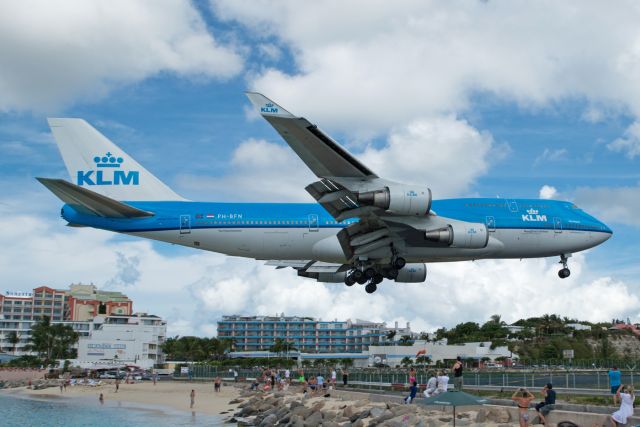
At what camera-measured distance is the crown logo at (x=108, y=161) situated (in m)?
37.2

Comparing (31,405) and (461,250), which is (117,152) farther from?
(31,405)

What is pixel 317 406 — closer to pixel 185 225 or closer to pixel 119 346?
pixel 185 225

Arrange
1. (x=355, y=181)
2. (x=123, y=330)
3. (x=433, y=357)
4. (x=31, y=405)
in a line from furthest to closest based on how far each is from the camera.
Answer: (x=123, y=330) < (x=433, y=357) < (x=31, y=405) < (x=355, y=181)

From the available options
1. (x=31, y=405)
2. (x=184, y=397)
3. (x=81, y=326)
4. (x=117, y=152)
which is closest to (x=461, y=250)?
(x=117, y=152)

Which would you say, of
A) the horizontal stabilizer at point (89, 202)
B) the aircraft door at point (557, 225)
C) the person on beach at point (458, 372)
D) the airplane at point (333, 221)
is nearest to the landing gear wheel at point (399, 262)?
the airplane at point (333, 221)

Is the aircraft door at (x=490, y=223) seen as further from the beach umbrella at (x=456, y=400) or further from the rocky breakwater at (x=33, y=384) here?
the rocky breakwater at (x=33, y=384)

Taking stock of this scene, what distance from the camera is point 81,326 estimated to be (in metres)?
166

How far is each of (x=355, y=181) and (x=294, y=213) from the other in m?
7.63

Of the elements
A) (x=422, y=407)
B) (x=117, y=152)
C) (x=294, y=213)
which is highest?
(x=117, y=152)

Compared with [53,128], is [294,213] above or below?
below

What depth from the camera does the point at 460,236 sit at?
31453 millimetres

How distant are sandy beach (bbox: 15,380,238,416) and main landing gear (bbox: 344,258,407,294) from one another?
27.8 meters

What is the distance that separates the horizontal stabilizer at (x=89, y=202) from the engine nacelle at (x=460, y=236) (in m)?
14.3

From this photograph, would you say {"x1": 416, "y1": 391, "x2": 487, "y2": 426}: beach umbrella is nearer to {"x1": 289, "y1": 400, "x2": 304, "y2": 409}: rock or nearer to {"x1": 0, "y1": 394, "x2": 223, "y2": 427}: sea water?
{"x1": 289, "y1": 400, "x2": 304, "y2": 409}: rock
